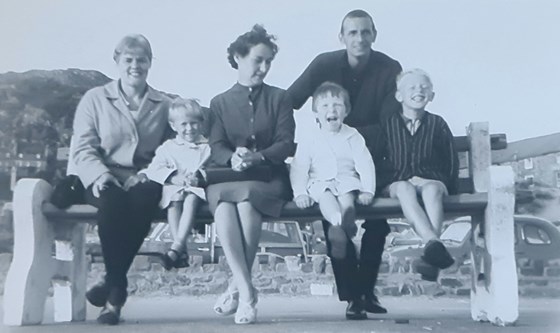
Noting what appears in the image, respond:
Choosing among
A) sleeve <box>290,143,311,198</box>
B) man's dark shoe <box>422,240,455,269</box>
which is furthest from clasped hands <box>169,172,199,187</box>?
man's dark shoe <box>422,240,455,269</box>

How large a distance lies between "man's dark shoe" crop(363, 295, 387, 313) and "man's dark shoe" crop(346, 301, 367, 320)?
0.06 ft

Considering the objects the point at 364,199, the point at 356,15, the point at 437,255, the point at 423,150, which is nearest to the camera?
the point at 437,255

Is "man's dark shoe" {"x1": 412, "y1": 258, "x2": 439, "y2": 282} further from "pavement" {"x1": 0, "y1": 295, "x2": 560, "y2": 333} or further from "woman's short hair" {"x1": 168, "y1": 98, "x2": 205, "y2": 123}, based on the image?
"woman's short hair" {"x1": 168, "y1": 98, "x2": 205, "y2": 123}

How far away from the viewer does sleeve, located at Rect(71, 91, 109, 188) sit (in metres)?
2.27

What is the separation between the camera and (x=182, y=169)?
2.28m

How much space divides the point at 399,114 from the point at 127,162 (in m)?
0.76

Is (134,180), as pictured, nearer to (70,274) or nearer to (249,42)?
(70,274)

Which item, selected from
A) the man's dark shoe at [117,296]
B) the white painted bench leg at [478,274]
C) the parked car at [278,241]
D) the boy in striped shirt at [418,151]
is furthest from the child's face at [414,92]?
the man's dark shoe at [117,296]

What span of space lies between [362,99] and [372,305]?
0.57 metres

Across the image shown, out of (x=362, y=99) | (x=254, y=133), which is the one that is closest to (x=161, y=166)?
(x=254, y=133)

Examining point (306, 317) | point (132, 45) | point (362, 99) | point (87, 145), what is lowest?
point (306, 317)

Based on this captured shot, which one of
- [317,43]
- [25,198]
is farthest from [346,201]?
[25,198]

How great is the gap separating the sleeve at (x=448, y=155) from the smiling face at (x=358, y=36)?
0.31m

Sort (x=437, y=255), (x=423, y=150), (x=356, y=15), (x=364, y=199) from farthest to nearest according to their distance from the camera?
(x=356, y=15) < (x=423, y=150) < (x=364, y=199) < (x=437, y=255)
